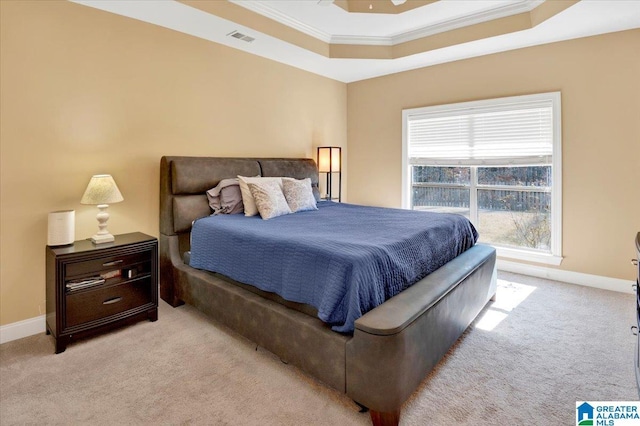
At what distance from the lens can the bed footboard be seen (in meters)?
1.58

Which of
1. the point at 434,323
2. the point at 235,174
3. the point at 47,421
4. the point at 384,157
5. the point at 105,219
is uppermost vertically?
the point at 384,157

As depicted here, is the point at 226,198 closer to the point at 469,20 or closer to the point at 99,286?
the point at 99,286

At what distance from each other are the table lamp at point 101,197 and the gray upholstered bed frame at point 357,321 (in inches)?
21.3

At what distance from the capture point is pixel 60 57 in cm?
262

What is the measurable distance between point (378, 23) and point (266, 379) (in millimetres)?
3767

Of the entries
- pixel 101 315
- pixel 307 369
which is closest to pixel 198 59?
pixel 101 315

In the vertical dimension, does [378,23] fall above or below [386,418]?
above

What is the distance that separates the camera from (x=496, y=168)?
4.23 m

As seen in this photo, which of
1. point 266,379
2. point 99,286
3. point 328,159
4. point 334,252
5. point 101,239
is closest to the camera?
point 334,252

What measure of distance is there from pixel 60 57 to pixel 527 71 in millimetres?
4518

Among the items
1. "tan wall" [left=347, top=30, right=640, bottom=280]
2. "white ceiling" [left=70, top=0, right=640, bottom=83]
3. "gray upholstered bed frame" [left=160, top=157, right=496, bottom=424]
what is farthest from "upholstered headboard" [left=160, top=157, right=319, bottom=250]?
"tan wall" [left=347, top=30, right=640, bottom=280]

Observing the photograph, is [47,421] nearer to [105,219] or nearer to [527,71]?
[105,219]

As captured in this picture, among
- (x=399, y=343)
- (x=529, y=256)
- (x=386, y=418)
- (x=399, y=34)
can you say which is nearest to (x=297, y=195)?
(x=399, y=343)

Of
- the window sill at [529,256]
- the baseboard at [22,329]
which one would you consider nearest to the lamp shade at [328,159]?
the window sill at [529,256]
